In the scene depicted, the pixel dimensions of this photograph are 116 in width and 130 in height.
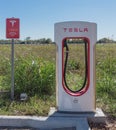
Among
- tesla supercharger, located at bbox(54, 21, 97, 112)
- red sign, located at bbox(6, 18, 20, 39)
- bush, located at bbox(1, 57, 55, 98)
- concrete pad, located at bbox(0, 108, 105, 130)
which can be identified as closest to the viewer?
concrete pad, located at bbox(0, 108, 105, 130)

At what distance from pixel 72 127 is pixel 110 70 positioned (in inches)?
148

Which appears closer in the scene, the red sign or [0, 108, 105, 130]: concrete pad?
[0, 108, 105, 130]: concrete pad

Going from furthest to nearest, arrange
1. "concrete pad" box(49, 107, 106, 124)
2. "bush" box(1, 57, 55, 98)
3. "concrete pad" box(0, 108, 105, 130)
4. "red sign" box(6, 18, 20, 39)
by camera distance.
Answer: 1. "bush" box(1, 57, 55, 98)
2. "red sign" box(6, 18, 20, 39)
3. "concrete pad" box(49, 107, 106, 124)
4. "concrete pad" box(0, 108, 105, 130)

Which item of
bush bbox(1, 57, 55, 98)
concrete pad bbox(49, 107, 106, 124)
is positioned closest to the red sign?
bush bbox(1, 57, 55, 98)

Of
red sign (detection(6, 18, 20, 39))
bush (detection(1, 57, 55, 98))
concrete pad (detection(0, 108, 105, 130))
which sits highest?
red sign (detection(6, 18, 20, 39))

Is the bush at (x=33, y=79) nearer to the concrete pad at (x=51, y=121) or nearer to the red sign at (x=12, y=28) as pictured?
the red sign at (x=12, y=28)

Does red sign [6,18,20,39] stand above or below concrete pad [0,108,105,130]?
above

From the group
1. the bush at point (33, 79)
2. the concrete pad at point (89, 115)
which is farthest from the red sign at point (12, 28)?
the concrete pad at point (89, 115)

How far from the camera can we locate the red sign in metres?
6.14

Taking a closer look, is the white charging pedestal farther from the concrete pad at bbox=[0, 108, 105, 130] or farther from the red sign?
the red sign

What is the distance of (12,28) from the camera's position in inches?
244

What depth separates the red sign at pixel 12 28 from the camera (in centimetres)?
614

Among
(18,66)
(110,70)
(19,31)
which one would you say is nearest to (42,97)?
(18,66)

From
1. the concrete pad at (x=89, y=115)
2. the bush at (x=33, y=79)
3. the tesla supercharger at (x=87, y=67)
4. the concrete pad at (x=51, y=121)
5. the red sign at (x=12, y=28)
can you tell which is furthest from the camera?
the bush at (x=33, y=79)
